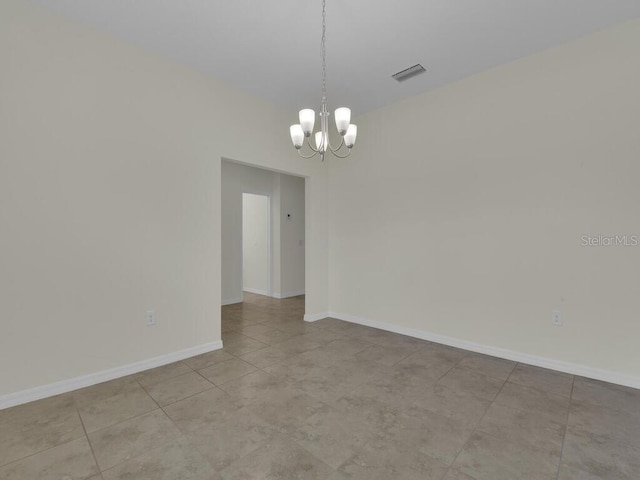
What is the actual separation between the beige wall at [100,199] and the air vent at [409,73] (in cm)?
192

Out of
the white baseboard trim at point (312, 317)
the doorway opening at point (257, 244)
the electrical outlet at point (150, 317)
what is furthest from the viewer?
the doorway opening at point (257, 244)

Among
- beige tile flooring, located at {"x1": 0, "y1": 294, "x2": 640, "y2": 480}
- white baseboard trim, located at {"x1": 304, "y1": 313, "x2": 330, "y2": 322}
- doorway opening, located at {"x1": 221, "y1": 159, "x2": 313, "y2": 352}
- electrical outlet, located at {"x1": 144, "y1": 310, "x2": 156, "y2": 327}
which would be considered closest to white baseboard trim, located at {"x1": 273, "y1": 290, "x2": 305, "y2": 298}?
doorway opening, located at {"x1": 221, "y1": 159, "x2": 313, "y2": 352}

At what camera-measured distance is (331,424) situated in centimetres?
205

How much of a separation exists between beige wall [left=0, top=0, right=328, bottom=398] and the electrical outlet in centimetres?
4

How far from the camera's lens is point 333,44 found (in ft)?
9.36

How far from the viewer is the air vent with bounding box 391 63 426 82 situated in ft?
10.7

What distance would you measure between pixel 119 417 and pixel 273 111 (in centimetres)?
361

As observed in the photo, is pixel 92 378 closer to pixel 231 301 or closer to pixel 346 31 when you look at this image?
pixel 231 301

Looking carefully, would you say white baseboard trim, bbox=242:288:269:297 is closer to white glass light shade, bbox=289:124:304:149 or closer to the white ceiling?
the white ceiling

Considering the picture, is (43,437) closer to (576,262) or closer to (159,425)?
(159,425)

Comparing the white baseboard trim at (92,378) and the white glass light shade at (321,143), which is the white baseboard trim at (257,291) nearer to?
the white baseboard trim at (92,378)

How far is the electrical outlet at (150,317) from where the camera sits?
9.73ft

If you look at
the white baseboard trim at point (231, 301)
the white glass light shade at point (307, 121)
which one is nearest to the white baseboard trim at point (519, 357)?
the white baseboard trim at point (231, 301)

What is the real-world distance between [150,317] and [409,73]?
12.3 feet
